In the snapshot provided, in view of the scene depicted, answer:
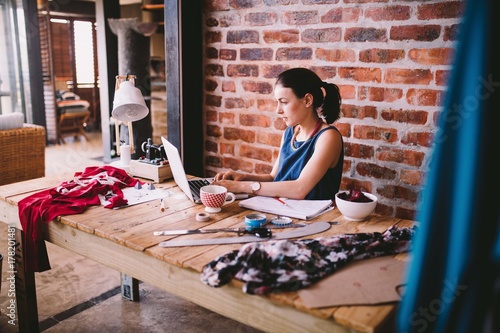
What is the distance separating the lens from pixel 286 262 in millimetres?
1178

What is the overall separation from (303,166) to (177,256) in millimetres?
976

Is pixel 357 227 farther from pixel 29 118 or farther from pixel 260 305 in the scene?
pixel 29 118

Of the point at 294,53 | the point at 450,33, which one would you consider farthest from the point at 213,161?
the point at 450,33

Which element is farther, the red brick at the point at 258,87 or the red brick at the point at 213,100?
the red brick at the point at 213,100

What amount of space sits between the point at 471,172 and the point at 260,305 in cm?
66

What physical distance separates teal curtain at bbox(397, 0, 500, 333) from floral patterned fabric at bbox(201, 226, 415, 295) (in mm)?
414

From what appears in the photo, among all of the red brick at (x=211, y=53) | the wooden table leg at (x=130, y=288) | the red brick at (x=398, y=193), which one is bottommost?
the wooden table leg at (x=130, y=288)

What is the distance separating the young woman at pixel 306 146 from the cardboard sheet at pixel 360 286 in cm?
70

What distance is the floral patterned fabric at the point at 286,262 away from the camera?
3.67 feet

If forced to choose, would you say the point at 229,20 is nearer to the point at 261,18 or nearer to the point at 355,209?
the point at 261,18

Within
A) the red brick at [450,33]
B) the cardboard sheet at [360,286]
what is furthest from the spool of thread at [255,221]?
the red brick at [450,33]

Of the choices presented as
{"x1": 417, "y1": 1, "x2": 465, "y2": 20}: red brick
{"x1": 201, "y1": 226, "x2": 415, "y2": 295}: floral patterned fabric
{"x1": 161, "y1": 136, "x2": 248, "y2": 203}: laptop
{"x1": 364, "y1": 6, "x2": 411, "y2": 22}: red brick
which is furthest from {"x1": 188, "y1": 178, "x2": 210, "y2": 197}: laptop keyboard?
{"x1": 417, "y1": 1, "x2": 465, "y2": 20}: red brick

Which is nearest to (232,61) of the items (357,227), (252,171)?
(252,171)

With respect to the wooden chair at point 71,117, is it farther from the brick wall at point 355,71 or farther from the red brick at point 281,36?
the red brick at point 281,36
